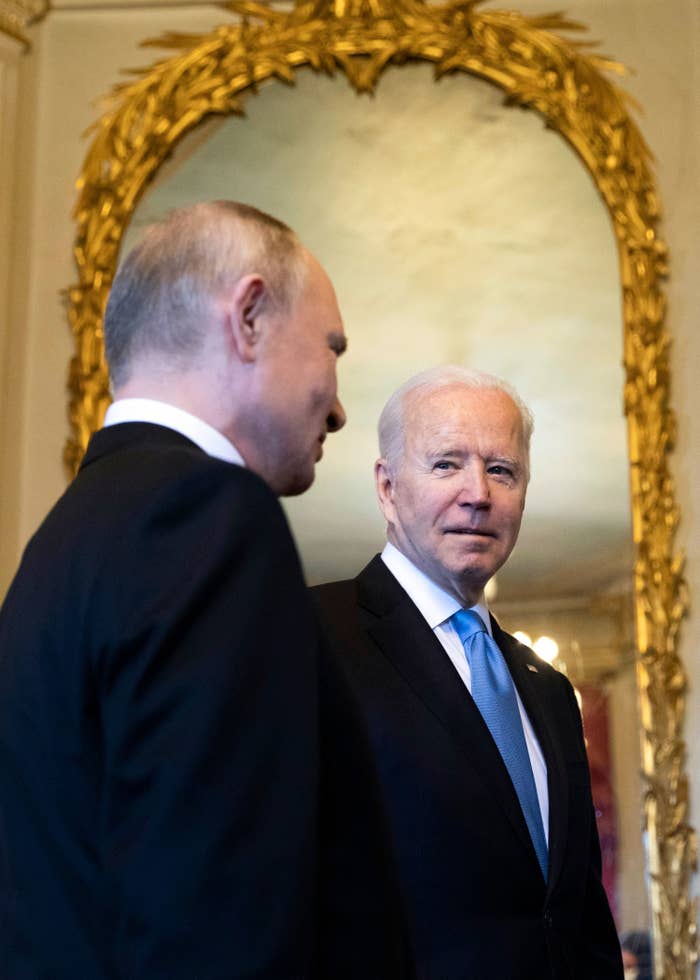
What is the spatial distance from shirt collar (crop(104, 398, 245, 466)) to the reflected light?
3.07 metres

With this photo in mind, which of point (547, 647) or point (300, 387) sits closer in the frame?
point (300, 387)

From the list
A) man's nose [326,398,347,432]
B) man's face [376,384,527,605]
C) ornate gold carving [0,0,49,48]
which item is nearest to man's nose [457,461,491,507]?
man's face [376,384,527,605]

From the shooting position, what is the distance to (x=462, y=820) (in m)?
2.44

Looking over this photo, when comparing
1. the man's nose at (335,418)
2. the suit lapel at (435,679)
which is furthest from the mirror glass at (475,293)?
the man's nose at (335,418)

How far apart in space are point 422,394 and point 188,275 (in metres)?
1.42

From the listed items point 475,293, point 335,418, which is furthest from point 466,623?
point 475,293

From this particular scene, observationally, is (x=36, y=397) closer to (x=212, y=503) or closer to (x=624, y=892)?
(x=624, y=892)

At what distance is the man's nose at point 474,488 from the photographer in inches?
111

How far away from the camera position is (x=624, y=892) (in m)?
4.30

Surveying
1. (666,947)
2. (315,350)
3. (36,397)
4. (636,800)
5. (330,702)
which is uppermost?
(36,397)

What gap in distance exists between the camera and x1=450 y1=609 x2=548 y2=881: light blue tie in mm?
2580

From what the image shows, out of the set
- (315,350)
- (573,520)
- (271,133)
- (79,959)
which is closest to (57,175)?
(271,133)

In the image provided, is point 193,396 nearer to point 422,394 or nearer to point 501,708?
point 501,708

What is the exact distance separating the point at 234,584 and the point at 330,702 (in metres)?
0.21
